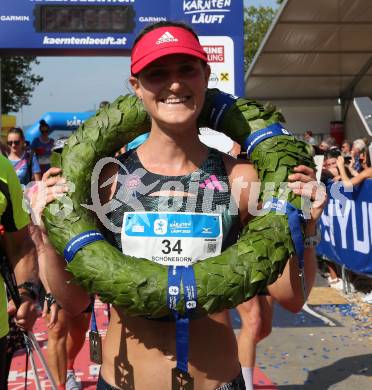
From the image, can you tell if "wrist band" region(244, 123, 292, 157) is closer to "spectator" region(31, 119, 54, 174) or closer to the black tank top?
the black tank top

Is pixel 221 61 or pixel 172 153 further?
pixel 221 61

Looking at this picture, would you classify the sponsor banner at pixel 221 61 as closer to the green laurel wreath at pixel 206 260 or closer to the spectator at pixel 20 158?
the spectator at pixel 20 158

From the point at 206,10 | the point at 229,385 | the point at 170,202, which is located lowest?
the point at 229,385

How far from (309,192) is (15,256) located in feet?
5.01

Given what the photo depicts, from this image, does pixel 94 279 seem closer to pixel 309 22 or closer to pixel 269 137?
pixel 269 137

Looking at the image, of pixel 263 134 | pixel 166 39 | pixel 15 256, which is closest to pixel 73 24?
pixel 15 256

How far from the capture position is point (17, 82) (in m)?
38.2

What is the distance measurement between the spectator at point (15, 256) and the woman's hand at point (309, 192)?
1.37 m

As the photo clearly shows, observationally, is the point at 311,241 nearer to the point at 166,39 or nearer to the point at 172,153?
the point at 172,153

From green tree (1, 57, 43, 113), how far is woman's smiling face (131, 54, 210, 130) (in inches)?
1413

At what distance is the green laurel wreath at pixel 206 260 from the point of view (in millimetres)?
1915

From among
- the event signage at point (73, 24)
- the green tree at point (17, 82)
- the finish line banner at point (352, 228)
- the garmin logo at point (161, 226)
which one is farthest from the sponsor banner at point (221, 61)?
the green tree at point (17, 82)

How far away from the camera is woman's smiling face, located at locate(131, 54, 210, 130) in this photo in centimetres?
201

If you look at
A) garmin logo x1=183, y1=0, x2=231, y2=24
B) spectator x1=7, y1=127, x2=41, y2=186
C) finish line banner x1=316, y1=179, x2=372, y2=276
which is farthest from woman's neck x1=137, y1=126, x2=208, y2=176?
spectator x1=7, y1=127, x2=41, y2=186
